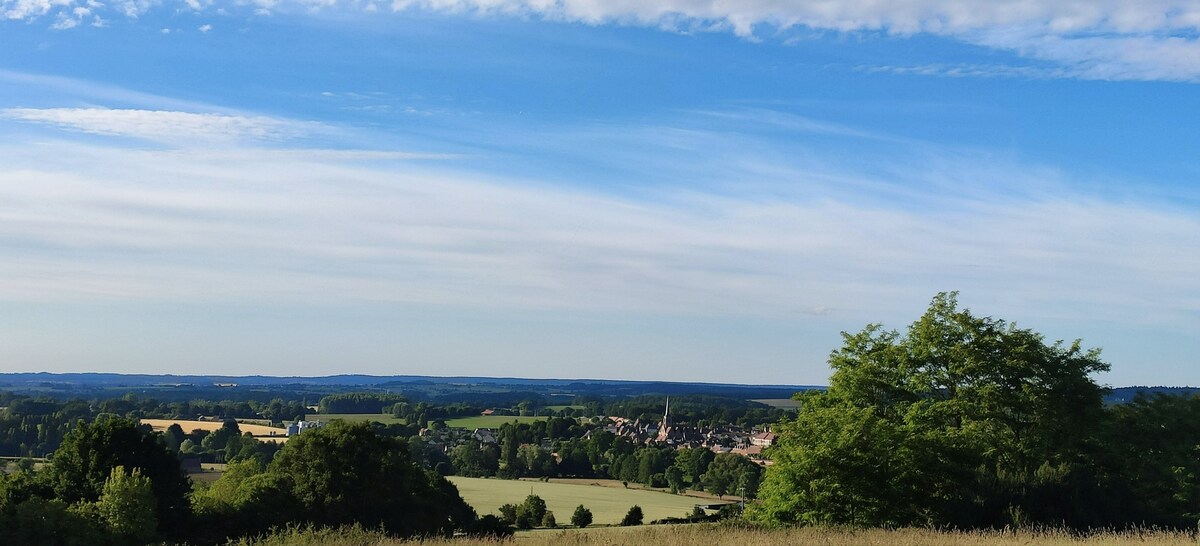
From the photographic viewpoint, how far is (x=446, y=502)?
201ft

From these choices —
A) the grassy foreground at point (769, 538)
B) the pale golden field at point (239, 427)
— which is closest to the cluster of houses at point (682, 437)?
the pale golden field at point (239, 427)

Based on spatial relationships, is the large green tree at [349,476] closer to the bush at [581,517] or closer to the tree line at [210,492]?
the tree line at [210,492]

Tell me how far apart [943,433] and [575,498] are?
6469 centimetres

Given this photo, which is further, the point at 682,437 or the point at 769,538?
the point at 682,437

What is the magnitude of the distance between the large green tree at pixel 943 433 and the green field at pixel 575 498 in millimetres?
40239

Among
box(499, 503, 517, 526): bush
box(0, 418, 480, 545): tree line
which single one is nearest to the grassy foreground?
box(0, 418, 480, 545): tree line

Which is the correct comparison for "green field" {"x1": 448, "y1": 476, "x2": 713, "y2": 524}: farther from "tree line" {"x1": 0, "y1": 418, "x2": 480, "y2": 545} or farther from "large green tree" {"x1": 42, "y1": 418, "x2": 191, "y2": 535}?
"large green tree" {"x1": 42, "y1": 418, "x2": 191, "y2": 535}

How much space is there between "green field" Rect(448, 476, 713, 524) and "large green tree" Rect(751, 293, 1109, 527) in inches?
1584

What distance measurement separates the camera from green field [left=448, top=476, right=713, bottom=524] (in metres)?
85.1

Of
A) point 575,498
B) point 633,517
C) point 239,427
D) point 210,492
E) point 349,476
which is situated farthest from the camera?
point 239,427

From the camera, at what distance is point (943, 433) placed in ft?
115

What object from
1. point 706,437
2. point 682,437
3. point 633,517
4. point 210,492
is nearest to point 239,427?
point 682,437

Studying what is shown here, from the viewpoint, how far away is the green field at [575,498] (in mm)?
85062

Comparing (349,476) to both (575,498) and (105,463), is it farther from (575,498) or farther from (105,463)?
(575,498)
